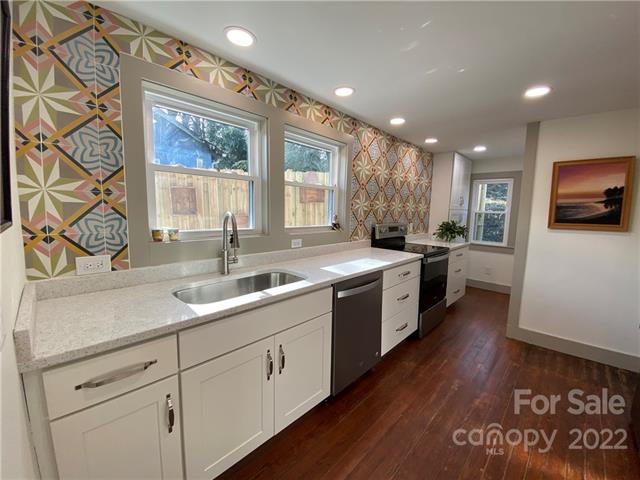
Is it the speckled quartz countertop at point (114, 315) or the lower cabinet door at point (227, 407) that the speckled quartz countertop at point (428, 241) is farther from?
the lower cabinet door at point (227, 407)

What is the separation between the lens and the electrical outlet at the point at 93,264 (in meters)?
1.28

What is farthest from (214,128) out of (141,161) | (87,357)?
(87,357)

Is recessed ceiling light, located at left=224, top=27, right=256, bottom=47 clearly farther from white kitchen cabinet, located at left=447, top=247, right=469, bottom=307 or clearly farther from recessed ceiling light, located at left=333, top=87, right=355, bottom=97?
white kitchen cabinet, located at left=447, top=247, right=469, bottom=307

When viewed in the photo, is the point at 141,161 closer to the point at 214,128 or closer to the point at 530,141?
the point at 214,128

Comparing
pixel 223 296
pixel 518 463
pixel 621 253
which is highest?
pixel 621 253

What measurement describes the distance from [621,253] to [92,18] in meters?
3.94

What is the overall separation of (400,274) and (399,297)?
21 centimetres

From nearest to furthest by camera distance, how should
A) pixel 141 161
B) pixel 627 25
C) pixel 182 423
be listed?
pixel 182 423 < pixel 627 25 < pixel 141 161

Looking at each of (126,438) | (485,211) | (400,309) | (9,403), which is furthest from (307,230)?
(485,211)

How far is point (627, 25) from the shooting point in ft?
4.00

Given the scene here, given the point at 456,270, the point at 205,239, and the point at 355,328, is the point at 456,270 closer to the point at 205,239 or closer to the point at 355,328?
the point at 355,328

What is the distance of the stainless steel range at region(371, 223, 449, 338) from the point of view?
271 centimetres

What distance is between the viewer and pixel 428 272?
2715mm

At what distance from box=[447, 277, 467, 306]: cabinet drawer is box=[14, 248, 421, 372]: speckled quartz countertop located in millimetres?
2300
